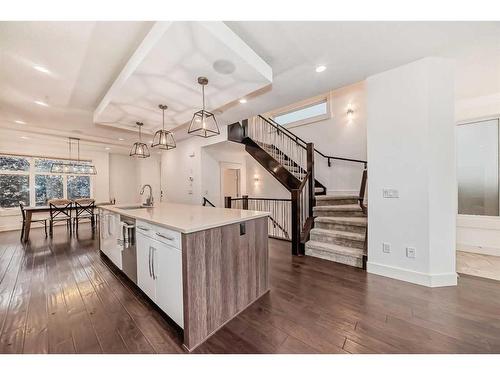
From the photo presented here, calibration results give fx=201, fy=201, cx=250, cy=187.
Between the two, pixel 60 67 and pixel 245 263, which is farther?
pixel 60 67

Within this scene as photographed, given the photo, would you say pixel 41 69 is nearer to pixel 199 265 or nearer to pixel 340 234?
pixel 199 265

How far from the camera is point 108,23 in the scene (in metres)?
1.85

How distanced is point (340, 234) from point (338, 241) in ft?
0.40

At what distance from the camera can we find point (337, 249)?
3.17 m

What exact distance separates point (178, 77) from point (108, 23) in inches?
28.0

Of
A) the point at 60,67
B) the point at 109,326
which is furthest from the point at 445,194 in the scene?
the point at 60,67

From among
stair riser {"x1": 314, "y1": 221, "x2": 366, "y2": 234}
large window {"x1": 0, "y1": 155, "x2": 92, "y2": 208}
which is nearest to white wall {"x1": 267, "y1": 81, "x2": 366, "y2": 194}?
stair riser {"x1": 314, "y1": 221, "x2": 366, "y2": 234}

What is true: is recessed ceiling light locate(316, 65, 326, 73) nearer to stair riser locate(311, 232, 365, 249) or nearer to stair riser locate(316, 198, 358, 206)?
stair riser locate(316, 198, 358, 206)

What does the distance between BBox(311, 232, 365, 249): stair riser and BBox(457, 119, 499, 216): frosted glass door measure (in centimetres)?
238

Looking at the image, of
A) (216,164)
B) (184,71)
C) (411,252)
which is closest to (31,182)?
(216,164)

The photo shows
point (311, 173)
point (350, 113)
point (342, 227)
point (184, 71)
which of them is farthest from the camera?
point (350, 113)

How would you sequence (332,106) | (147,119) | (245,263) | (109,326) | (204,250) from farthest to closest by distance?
(332,106), (147,119), (245,263), (109,326), (204,250)

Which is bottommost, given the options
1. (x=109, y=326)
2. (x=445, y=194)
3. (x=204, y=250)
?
(x=109, y=326)
